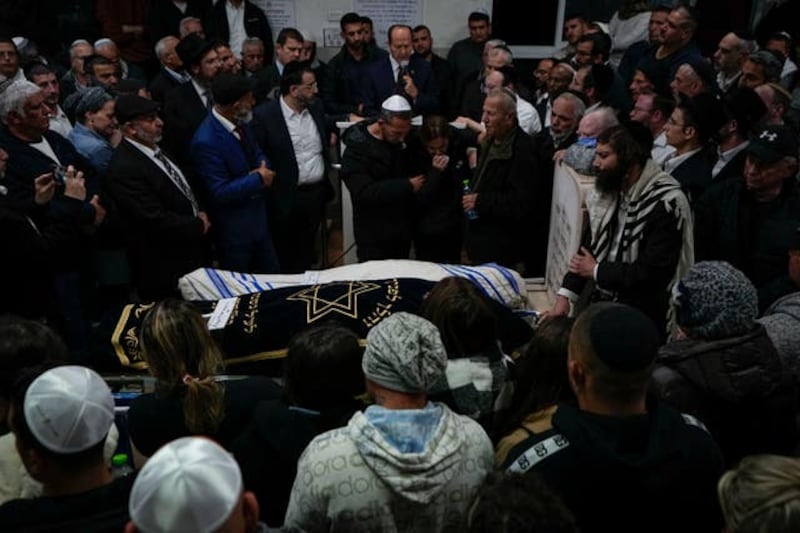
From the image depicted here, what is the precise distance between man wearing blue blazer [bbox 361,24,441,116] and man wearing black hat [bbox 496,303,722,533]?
4474 mm

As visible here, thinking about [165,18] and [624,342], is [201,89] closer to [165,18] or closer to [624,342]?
[165,18]

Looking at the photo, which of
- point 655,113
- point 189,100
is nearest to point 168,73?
point 189,100

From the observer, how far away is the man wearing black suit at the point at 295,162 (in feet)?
15.0

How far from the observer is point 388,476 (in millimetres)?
1614

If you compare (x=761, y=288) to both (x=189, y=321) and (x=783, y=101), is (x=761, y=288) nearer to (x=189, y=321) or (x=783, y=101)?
(x=783, y=101)

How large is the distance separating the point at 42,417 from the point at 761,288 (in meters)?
2.54

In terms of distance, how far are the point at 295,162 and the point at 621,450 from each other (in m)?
3.39

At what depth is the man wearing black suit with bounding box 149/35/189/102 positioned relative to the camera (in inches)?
205

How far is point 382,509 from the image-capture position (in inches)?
64.7

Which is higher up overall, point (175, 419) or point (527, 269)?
point (175, 419)

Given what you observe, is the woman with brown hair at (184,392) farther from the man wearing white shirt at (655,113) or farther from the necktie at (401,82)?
the necktie at (401,82)

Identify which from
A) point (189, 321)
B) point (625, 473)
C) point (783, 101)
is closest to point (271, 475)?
point (189, 321)

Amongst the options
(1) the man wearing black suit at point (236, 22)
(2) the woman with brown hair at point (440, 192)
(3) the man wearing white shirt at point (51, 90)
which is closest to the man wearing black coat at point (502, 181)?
(2) the woman with brown hair at point (440, 192)

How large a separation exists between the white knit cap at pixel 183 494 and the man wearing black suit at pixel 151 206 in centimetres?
253
